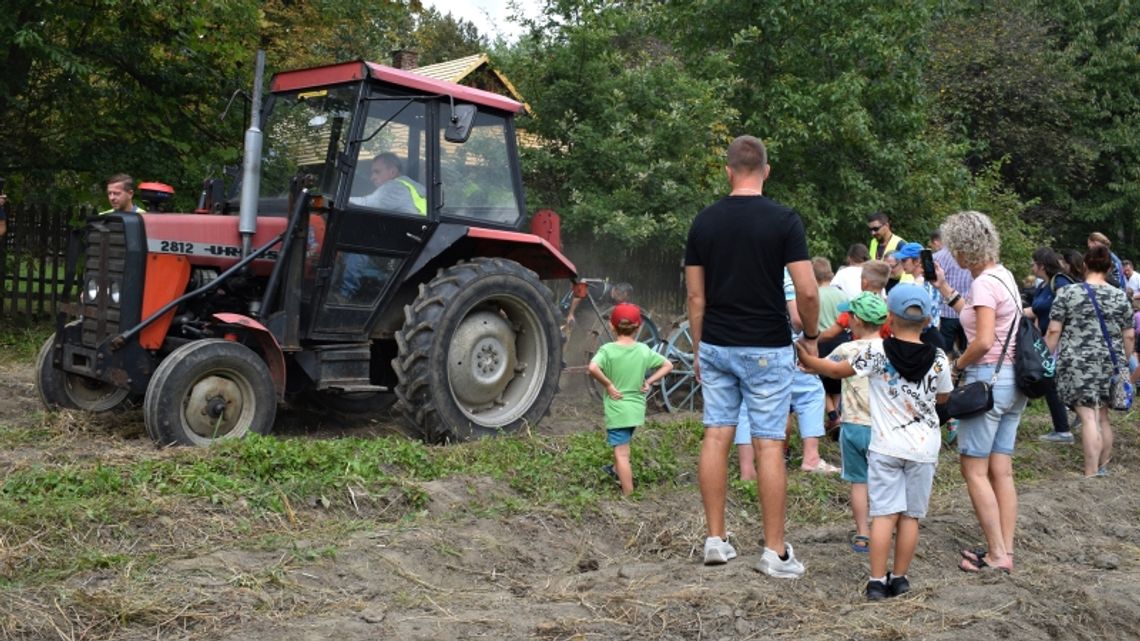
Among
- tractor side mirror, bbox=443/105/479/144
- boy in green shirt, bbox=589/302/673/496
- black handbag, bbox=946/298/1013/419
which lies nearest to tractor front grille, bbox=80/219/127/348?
tractor side mirror, bbox=443/105/479/144

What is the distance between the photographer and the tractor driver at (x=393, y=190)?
25.9 ft

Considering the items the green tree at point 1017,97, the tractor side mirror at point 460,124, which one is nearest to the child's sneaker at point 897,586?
the tractor side mirror at point 460,124

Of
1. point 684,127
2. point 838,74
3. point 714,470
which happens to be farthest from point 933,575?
point 838,74

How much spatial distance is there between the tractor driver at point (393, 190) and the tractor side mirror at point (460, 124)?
0.51 m

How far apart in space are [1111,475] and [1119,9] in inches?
824

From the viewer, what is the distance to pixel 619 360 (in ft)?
23.1

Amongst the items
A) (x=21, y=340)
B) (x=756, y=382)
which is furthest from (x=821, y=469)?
(x=21, y=340)

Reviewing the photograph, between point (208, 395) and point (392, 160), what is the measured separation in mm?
2023

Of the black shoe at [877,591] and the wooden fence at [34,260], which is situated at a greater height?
the wooden fence at [34,260]

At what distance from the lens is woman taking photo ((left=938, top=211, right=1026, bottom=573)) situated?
5.82m

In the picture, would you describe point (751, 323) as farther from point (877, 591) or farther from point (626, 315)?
point (626, 315)

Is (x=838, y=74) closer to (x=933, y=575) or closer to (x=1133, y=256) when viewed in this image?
(x=933, y=575)

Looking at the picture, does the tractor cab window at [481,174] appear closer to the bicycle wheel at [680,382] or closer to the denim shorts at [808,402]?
the denim shorts at [808,402]

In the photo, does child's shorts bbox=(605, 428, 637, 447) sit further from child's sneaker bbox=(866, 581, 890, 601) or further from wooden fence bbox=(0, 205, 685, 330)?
wooden fence bbox=(0, 205, 685, 330)
